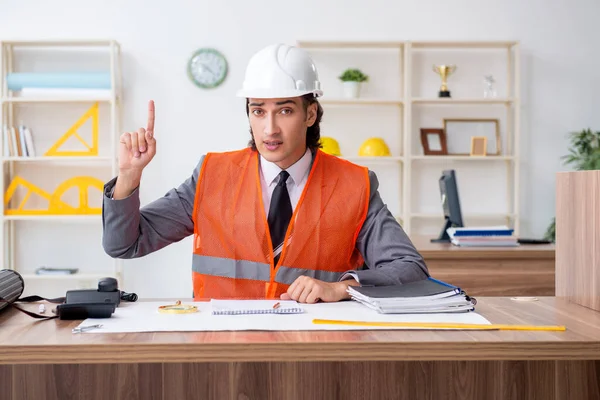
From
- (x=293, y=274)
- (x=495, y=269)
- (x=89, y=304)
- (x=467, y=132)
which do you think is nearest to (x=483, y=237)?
(x=495, y=269)

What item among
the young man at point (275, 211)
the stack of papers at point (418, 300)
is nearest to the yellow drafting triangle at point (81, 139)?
the young man at point (275, 211)

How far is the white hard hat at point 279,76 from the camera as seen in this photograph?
2.11 metres

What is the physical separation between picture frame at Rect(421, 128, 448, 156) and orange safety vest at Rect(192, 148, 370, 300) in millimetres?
3115

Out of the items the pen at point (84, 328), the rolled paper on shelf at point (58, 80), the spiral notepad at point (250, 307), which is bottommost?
the pen at point (84, 328)

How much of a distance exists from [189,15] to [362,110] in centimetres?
144

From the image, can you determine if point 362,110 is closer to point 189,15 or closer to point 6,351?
point 189,15

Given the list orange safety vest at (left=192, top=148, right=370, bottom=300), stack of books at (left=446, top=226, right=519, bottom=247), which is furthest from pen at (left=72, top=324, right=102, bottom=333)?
stack of books at (left=446, top=226, right=519, bottom=247)

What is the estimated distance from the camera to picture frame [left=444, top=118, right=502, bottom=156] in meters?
5.39

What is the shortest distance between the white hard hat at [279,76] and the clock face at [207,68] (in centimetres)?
318

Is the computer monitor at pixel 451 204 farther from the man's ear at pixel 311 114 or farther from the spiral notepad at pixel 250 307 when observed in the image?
the spiral notepad at pixel 250 307

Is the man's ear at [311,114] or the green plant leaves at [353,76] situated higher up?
the green plant leaves at [353,76]

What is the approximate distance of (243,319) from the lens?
1468mm

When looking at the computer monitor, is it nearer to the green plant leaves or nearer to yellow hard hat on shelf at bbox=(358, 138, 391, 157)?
yellow hard hat on shelf at bbox=(358, 138, 391, 157)

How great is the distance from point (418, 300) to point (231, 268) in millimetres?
799
